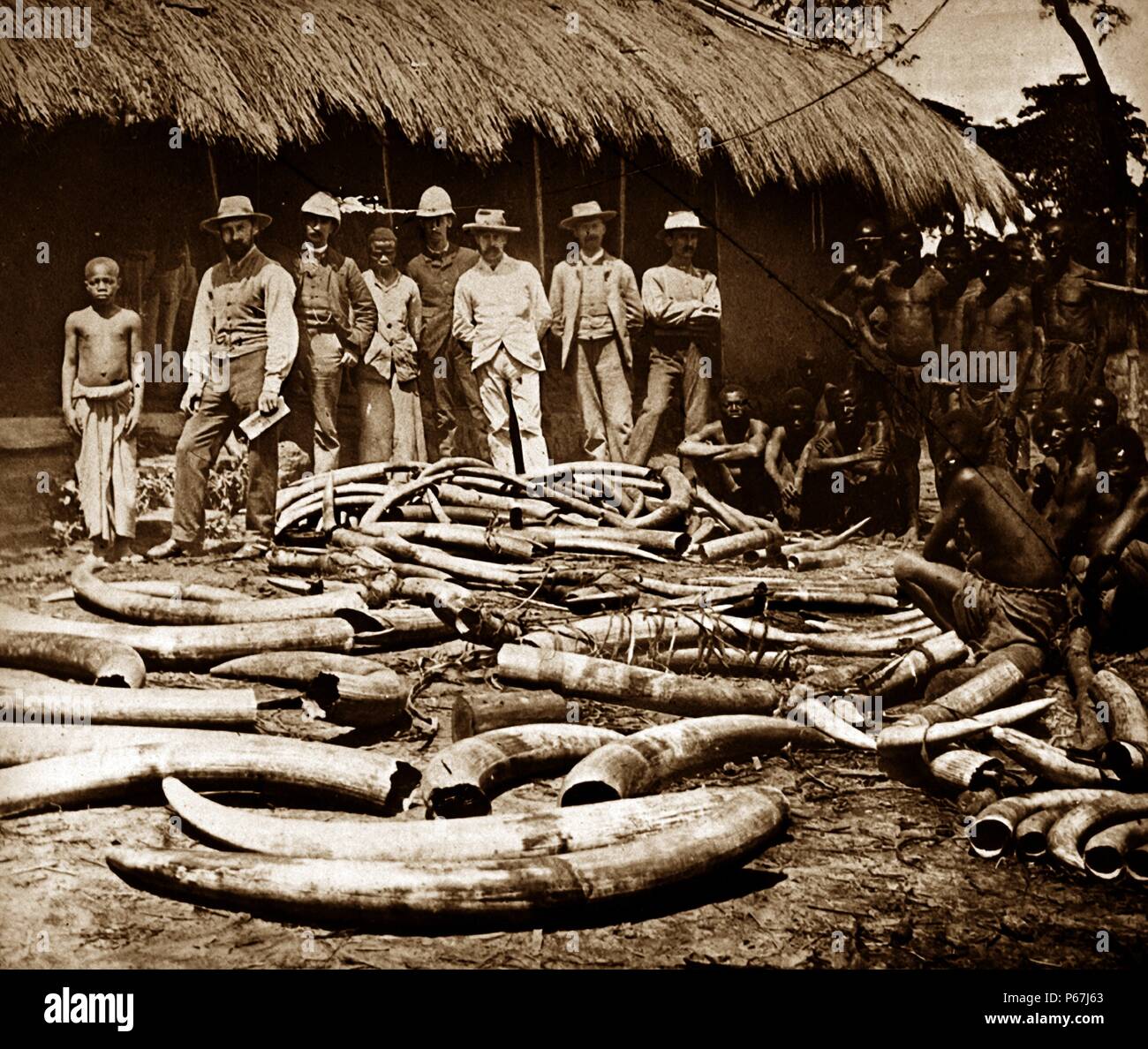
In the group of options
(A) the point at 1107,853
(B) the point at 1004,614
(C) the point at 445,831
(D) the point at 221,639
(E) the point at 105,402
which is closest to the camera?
(C) the point at 445,831

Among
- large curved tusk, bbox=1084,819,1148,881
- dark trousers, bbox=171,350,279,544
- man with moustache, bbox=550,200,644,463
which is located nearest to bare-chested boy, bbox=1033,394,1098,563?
large curved tusk, bbox=1084,819,1148,881

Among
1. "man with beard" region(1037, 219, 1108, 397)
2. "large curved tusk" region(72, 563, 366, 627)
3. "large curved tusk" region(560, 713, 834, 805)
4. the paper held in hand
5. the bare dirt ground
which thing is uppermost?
"man with beard" region(1037, 219, 1108, 397)

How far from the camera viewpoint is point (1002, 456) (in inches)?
220

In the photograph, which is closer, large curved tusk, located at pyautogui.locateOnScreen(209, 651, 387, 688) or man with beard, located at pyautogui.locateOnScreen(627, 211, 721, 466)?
large curved tusk, located at pyautogui.locateOnScreen(209, 651, 387, 688)

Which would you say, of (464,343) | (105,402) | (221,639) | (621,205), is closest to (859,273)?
(621,205)

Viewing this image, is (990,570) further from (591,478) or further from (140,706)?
(140,706)

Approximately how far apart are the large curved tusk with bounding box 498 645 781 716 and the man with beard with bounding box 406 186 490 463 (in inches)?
48.5

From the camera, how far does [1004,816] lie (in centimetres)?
453

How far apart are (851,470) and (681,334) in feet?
3.01

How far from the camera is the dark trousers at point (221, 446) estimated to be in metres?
5.68

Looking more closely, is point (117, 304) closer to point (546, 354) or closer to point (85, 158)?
point (85, 158)

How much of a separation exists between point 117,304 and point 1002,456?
3.50m

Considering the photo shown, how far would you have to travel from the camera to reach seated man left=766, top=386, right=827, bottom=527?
19.3 feet

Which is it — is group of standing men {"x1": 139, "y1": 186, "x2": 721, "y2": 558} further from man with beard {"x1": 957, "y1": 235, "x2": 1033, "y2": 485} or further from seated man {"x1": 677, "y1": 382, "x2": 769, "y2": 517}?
man with beard {"x1": 957, "y1": 235, "x2": 1033, "y2": 485}
